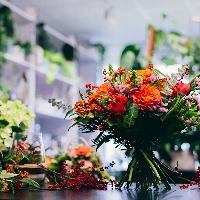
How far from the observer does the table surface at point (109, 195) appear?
1.19m

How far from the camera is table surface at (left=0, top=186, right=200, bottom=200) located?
1188mm

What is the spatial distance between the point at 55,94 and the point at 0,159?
3.64m

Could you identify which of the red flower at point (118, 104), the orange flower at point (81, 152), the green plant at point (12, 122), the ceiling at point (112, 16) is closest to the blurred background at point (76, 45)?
the ceiling at point (112, 16)

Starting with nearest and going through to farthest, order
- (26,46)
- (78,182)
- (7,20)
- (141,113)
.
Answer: (141,113) < (78,182) < (7,20) < (26,46)

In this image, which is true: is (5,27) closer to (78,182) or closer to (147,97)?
(78,182)

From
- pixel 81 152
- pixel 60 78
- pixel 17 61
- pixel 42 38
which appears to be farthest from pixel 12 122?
pixel 60 78

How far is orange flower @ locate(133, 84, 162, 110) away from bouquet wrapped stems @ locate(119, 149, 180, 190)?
17cm

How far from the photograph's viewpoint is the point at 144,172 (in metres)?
1.42

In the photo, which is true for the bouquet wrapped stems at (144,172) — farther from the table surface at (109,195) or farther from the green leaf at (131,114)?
the green leaf at (131,114)

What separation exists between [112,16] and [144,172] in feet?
13.8

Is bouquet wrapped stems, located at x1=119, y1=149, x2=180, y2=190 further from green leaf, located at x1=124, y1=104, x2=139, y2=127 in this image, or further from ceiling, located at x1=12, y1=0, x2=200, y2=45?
ceiling, located at x1=12, y1=0, x2=200, y2=45

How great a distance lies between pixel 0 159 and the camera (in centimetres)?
165

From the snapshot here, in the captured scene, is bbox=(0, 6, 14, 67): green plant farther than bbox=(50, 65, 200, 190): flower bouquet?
Yes

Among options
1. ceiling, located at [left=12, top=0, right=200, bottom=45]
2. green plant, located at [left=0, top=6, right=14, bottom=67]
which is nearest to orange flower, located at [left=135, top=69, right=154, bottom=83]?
green plant, located at [left=0, top=6, right=14, bottom=67]
